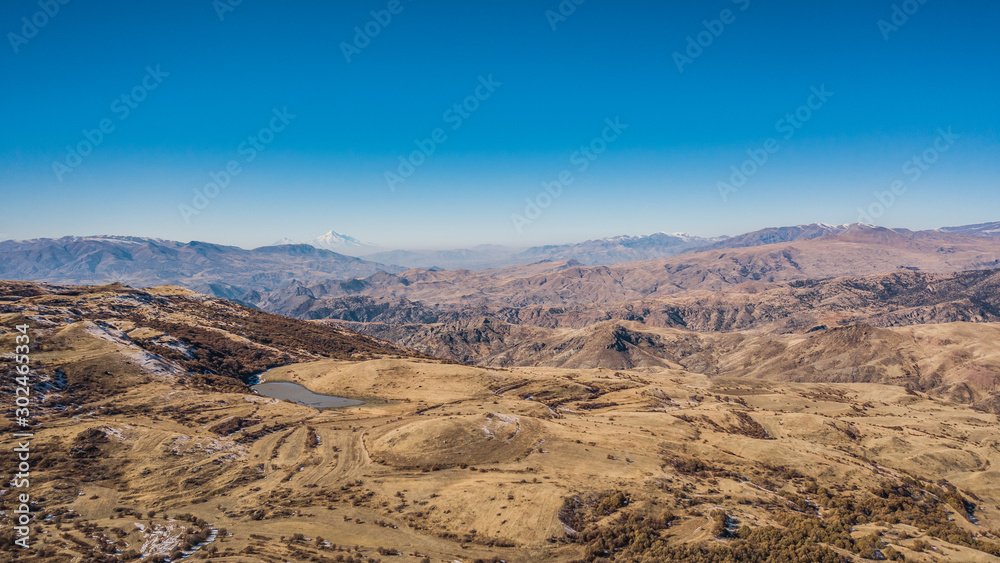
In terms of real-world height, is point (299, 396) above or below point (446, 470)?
above

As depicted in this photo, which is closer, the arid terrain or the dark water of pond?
the arid terrain

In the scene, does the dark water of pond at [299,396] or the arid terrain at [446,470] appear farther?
A: the dark water of pond at [299,396]

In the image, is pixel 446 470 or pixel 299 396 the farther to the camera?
pixel 299 396

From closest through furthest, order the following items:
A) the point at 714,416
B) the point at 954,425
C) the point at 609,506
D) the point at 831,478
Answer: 1. the point at 609,506
2. the point at 831,478
3. the point at 714,416
4. the point at 954,425

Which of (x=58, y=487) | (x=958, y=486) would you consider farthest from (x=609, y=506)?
(x=958, y=486)

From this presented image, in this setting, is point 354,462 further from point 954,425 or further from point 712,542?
A: point 954,425
